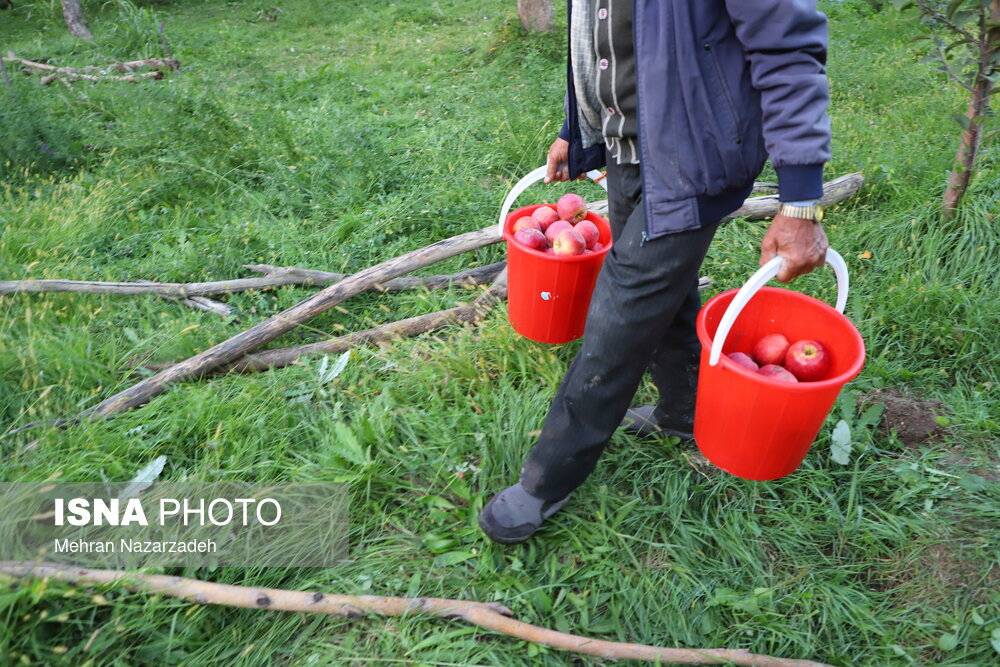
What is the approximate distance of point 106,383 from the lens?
2.88 m

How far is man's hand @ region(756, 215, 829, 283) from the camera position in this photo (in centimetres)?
172

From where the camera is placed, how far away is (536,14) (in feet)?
24.2

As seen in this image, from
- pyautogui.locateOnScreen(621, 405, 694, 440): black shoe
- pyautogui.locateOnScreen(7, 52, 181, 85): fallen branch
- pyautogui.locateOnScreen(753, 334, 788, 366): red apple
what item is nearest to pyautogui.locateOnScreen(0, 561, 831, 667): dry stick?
pyautogui.locateOnScreen(621, 405, 694, 440): black shoe

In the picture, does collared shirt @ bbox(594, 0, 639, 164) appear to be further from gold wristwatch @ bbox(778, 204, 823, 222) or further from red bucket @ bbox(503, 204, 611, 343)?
red bucket @ bbox(503, 204, 611, 343)

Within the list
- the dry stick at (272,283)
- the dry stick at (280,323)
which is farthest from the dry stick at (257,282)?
the dry stick at (280,323)

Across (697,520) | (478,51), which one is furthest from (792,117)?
(478,51)

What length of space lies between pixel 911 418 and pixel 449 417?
5.68 feet

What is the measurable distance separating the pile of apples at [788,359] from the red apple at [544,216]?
1.06m

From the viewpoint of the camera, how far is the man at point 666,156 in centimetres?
157

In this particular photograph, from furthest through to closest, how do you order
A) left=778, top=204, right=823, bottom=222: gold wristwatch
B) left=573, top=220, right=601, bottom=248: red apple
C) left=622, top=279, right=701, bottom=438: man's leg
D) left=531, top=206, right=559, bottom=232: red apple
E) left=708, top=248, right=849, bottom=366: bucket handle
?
1. left=531, top=206, right=559, bottom=232: red apple
2. left=573, top=220, right=601, bottom=248: red apple
3. left=622, top=279, right=701, bottom=438: man's leg
4. left=708, top=248, right=849, bottom=366: bucket handle
5. left=778, top=204, right=823, bottom=222: gold wristwatch

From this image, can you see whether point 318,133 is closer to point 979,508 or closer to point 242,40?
point 979,508

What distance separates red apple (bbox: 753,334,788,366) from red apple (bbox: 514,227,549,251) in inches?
38.2

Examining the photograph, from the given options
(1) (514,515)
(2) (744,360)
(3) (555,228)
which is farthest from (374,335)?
(2) (744,360)

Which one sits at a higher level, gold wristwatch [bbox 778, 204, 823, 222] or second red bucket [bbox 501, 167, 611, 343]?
gold wristwatch [bbox 778, 204, 823, 222]
